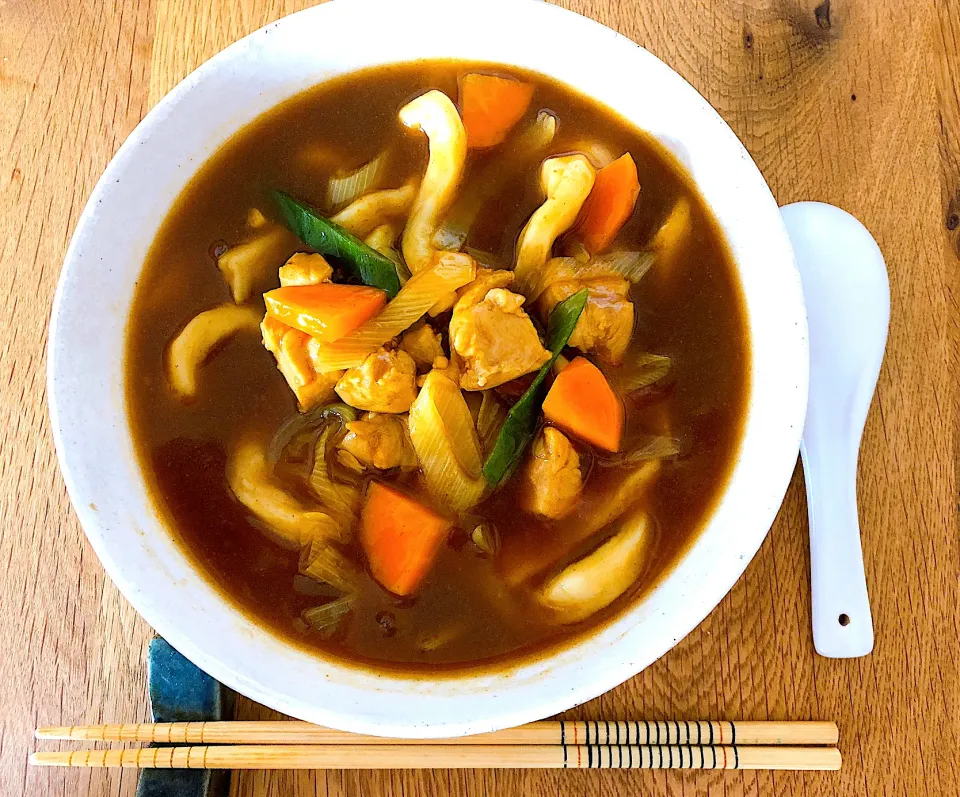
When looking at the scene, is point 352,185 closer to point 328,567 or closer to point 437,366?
point 437,366

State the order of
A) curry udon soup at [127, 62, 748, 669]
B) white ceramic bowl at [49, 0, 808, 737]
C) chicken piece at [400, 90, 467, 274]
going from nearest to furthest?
white ceramic bowl at [49, 0, 808, 737] → curry udon soup at [127, 62, 748, 669] → chicken piece at [400, 90, 467, 274]

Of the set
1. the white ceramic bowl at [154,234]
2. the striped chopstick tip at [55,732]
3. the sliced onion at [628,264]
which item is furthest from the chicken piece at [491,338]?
the striped chopstick tip at [55,732]

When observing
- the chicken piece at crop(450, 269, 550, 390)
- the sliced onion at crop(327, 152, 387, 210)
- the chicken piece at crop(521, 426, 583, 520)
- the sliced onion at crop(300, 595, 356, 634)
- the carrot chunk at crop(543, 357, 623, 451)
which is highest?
the sliced onion at crop(327, 152, 387, 210)

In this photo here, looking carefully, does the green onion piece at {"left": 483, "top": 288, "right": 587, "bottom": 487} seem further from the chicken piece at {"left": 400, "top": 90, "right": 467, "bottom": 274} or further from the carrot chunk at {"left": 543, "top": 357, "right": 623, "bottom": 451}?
the chicken piece at {"left": 400, "top": 90, "right": 467, "bottom": 274}

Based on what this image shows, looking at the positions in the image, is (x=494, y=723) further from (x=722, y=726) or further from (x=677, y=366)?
(x=677, y=366)

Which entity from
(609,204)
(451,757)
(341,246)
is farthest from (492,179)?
(451,757)

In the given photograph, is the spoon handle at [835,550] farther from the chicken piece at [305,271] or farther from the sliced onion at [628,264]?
the chicken piece at [305,271]

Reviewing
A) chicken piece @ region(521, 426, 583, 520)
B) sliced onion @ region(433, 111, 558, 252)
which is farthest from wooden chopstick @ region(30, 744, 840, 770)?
sliced onion @ region(433, 111, 558, 252)
